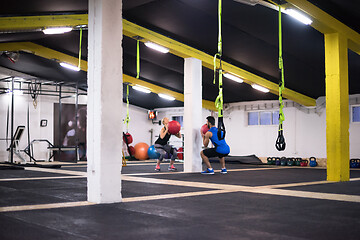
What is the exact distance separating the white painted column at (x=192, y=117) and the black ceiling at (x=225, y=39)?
784mm

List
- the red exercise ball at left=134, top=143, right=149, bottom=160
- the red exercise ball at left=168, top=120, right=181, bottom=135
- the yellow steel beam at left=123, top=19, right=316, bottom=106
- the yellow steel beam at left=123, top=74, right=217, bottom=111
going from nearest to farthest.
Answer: the yellow steel beam at left=123, top=19, right=316, bottom=106
the red exercise ball at left=168, top=120, right=181, bottom=135
the yellow steel beam at left=123, top=74, right=217, bottom=111
the red exercise ball at left=134, top=143, right=149, bottom=160

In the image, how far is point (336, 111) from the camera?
838 centimetres

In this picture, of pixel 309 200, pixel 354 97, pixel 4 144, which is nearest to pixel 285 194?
pixel 309 200

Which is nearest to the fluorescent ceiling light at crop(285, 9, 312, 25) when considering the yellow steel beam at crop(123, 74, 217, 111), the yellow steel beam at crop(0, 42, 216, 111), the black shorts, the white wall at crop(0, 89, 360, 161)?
the black shorts

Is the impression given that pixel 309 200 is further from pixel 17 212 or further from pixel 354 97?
pixel 354 97

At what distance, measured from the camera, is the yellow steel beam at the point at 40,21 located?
8.63 meters

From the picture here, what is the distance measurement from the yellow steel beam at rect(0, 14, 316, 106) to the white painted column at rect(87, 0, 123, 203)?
419 centimetres

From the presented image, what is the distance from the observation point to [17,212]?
425 cm

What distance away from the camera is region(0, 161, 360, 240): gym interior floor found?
325cm

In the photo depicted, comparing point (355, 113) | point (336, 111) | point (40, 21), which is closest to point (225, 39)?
point (336, 111)

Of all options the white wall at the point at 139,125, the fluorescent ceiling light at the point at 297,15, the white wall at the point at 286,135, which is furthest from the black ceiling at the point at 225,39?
the white wall at the point at 139,125

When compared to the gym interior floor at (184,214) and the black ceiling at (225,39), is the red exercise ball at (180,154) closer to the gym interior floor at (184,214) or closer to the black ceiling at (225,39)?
the black ceiling at (225,39)

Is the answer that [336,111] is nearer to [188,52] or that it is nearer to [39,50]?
[188,52]

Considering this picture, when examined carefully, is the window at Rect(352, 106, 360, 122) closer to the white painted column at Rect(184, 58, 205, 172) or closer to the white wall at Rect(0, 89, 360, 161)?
the white wall at Rect(0, 89, 360, 161)
